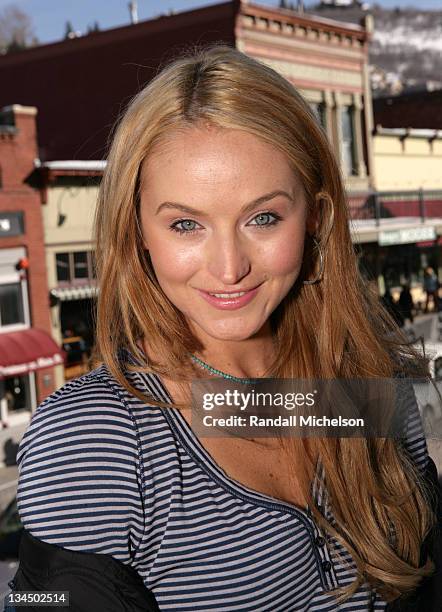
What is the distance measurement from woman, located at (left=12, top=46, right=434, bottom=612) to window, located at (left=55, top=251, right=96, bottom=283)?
14.5m

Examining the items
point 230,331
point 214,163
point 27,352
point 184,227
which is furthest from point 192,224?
point 27,352

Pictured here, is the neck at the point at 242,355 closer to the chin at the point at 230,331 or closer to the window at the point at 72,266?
the chin at the point at 230,331

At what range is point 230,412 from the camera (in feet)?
5.46

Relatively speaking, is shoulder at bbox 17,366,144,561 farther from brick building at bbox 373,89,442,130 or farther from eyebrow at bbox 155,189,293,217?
brick building at bbox 373,89,442,130

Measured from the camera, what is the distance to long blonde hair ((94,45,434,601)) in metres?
1.52

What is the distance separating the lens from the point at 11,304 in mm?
15172

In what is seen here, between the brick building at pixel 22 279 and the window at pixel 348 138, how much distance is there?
10297 mm

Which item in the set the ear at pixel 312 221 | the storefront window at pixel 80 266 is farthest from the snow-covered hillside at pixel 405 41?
the ear at pixel 312 221

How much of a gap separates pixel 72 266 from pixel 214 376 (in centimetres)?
1484

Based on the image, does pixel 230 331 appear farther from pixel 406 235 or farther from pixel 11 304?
pixel 406 235

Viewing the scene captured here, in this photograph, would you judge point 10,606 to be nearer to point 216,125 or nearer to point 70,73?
point 216,125

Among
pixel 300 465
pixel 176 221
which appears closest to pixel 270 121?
pixel 176 221

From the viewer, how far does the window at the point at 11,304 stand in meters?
15.0

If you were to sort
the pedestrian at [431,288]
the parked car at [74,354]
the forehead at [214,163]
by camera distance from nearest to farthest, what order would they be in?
the forehead at [214,163]
the parked car at [74,354]
the pedestrian at [431,288]
